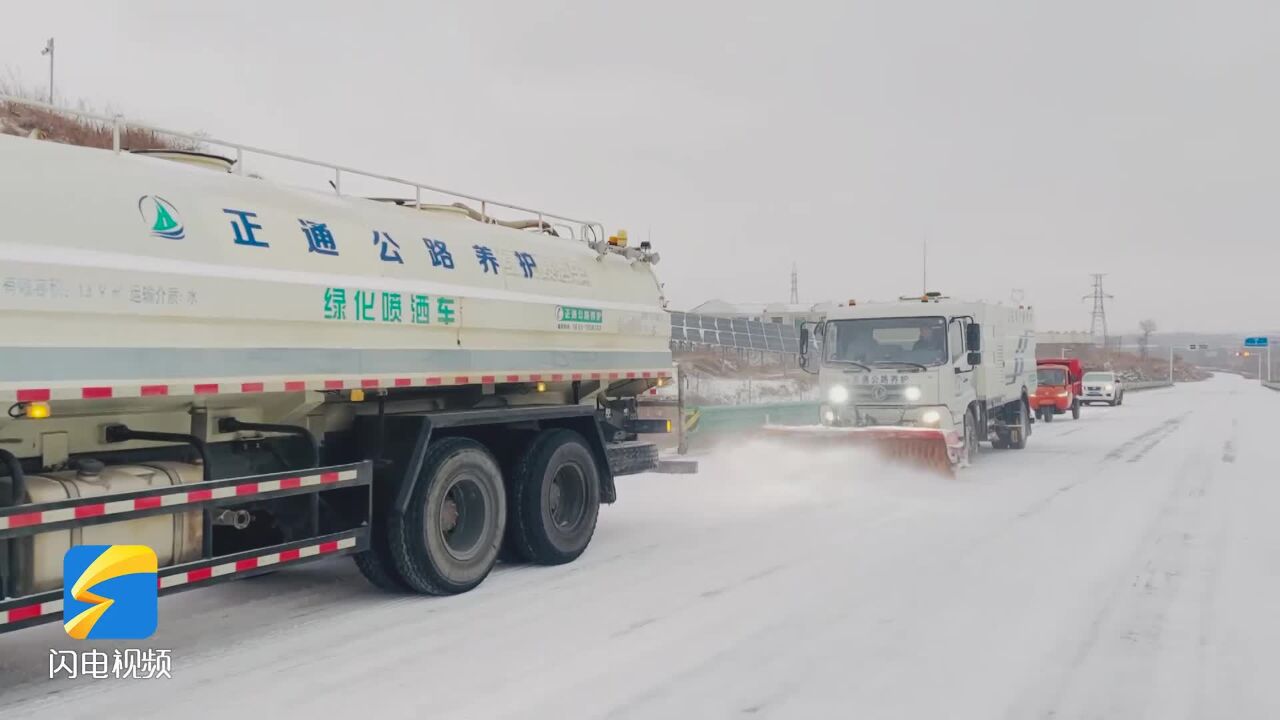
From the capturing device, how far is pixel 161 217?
220 inches

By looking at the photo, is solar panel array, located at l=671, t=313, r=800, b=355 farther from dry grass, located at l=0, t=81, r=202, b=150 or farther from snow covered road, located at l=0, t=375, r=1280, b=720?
snow covered road, located at l=0, t=375, r=1280, b=720

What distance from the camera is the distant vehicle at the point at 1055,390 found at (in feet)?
100

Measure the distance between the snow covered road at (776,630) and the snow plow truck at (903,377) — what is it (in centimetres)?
311

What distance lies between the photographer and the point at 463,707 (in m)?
4.88

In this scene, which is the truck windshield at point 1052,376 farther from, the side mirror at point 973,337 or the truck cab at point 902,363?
the side mirror at point 973,337

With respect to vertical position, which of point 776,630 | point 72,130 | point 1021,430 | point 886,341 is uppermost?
point 72,130

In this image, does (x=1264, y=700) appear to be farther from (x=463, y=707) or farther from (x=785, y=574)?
(x=463, y=707)

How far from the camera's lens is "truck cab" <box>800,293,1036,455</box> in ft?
49.1

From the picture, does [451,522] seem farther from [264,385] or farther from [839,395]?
[839,395]

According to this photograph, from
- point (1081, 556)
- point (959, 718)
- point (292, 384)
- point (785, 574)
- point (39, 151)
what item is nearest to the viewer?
point (959, 718)

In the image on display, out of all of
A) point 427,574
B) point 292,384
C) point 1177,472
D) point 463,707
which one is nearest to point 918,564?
point 427,574

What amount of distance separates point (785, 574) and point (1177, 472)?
403 inches

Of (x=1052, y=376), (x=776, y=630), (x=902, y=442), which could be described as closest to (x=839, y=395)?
(x=902, y=442)

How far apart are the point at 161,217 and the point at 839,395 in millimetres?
11575
